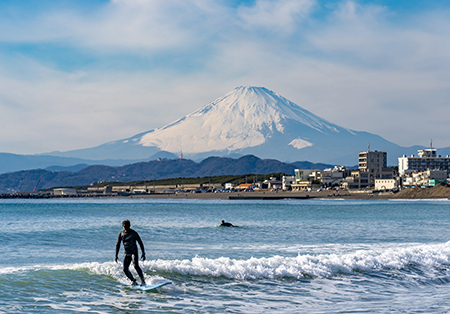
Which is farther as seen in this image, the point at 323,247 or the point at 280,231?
the point at 280,231

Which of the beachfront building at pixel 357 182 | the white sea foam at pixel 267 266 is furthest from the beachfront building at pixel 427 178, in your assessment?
the white sea foam at pixel 267 266

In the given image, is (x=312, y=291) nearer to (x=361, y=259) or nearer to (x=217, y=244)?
(x=361, y=259)

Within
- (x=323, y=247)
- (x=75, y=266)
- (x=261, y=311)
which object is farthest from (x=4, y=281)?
(x=323, y=247)

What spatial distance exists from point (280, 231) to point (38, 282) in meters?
21.9

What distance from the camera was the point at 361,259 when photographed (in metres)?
19.5

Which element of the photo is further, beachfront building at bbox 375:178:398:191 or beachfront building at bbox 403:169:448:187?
beachfront building at bbox 375:178:398:191

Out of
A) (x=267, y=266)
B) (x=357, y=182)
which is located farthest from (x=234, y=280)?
(x=357, y=182)

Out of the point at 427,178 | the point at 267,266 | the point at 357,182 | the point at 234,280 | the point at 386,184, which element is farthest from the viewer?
the point at 357,182

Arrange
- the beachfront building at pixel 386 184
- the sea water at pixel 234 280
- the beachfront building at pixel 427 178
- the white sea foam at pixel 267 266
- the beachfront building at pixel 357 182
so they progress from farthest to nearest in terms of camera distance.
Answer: the beachfront building at pixel 357 182 < the beachfront building at pixel 386 184 < the beachfront building at pixel 427 178 < the white sea foam at pixel 267 266 < the sea water at pixel 234 280

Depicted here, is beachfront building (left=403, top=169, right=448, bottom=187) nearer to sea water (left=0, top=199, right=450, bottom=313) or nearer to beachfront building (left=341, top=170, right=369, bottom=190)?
beachfront building (left=341, top=170, right=369, bottom=190)

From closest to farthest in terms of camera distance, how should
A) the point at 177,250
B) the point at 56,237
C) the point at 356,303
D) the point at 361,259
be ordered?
the point at 356,303
the point at 361,259
the point at 177,250
the point at 56,237

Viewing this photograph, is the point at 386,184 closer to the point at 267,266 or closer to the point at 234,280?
the point at 267,266

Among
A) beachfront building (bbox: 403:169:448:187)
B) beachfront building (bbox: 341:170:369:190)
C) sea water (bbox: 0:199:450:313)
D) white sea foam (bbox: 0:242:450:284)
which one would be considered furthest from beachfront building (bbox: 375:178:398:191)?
white sea foam (bbox: 0:242:450:284)

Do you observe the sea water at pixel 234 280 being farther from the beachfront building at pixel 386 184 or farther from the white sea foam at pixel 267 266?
the beachfront building at pixel 386 184
